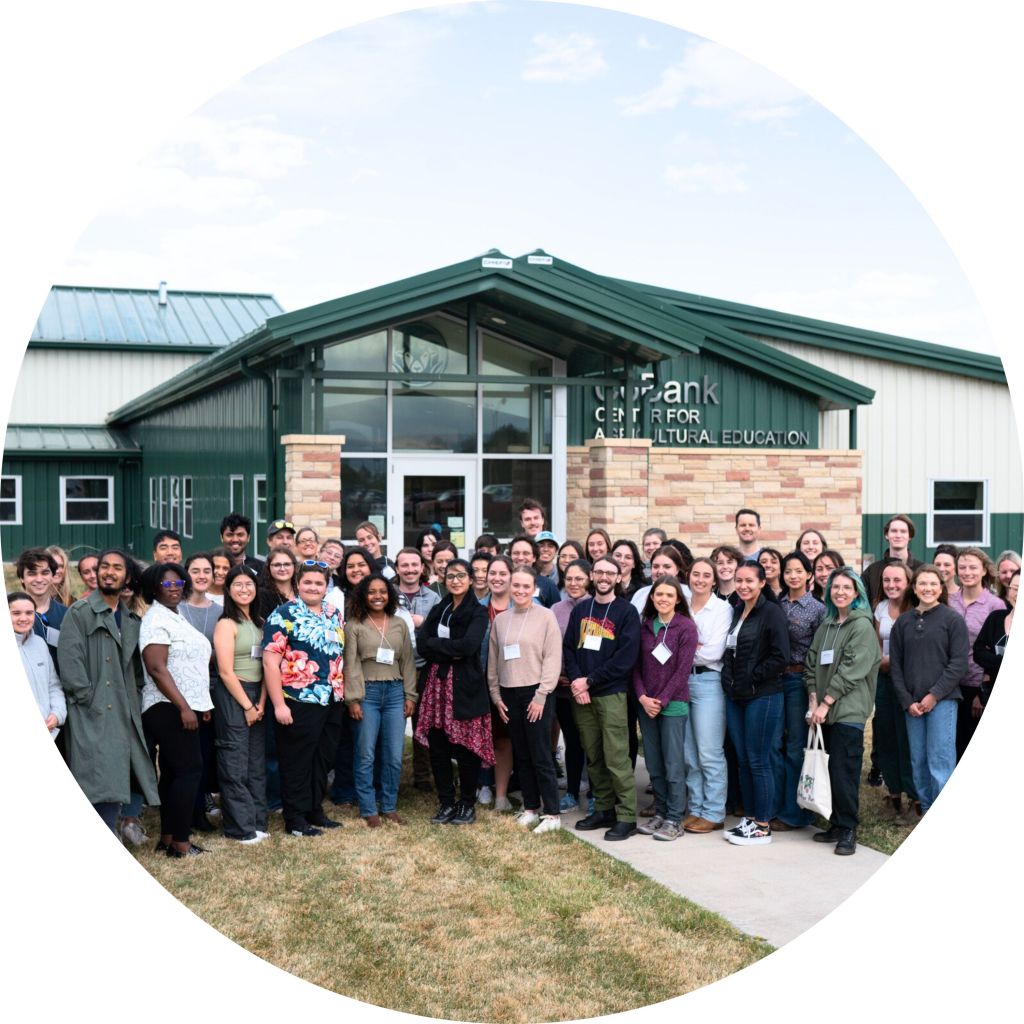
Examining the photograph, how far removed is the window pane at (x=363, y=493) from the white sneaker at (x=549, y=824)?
24.0 feet

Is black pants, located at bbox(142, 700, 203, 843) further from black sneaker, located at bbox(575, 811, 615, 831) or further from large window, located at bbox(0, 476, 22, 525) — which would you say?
large window, located at bbox(0, 476, 22, 525)

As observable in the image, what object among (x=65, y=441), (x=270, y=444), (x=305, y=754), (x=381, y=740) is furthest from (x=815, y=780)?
(x=65, y=441)

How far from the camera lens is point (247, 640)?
7.68 meters

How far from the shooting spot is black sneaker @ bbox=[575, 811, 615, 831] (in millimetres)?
8273

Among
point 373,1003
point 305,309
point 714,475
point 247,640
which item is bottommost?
point 373,1003

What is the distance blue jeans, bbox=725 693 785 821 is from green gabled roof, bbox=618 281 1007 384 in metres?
12.5

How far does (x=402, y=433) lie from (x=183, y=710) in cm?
851

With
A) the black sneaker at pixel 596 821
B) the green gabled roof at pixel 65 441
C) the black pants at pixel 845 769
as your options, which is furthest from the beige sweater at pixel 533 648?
the green gabled roof at pixel 65 441

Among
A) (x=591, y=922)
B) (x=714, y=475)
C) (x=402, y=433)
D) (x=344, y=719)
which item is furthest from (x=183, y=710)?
(x=714, y=475)

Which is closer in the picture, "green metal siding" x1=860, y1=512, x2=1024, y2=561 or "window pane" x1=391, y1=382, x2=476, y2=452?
"window pane" x1=391, y1=382, x2=476, y2=452

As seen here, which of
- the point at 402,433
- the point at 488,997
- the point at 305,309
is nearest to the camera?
the point at 488,997

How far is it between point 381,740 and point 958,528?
1456 cm

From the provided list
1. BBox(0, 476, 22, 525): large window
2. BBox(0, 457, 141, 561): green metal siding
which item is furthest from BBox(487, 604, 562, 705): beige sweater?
BBox(0, 476, 22, 525): large window

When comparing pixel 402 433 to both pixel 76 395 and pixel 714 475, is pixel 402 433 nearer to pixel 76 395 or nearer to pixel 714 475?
pixel 714 475
